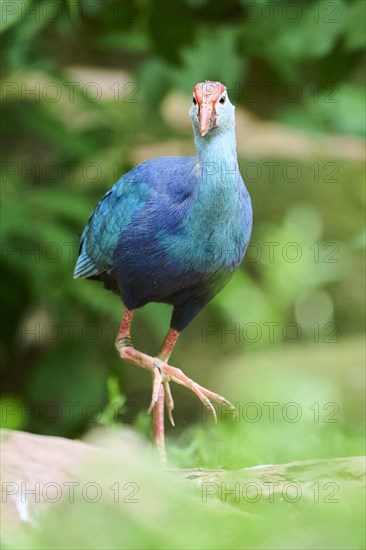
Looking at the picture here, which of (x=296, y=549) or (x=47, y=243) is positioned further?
(x=47, y=243)

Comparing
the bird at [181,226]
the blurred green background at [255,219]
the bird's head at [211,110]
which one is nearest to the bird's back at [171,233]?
the bird at [181,226]

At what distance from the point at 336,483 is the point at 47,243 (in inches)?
116

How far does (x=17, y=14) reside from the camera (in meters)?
3.37

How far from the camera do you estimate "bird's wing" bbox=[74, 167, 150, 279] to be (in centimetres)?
429

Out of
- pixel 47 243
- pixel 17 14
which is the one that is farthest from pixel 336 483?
pixel 47 243

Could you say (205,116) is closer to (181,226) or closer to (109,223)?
(181,226)

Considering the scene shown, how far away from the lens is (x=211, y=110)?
12.8 ft

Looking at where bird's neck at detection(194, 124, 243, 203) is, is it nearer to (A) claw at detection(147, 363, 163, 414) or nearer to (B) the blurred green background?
(B) the blurred green background

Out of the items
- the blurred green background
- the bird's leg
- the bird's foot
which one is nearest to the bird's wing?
the bird's leg

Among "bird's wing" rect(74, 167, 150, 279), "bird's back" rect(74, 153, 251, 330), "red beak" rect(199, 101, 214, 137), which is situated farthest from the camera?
"bird's wing" rect(74, 167, 150, 279)

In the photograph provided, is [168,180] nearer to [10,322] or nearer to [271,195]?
[10,322]

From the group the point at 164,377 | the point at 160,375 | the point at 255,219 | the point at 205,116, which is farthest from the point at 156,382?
the point at 255,219

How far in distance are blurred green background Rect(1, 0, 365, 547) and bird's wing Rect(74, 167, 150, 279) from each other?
547 mm

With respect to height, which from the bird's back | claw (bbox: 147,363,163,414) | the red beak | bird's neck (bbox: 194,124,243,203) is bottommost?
claw (bbox: 147,363,163,414)
